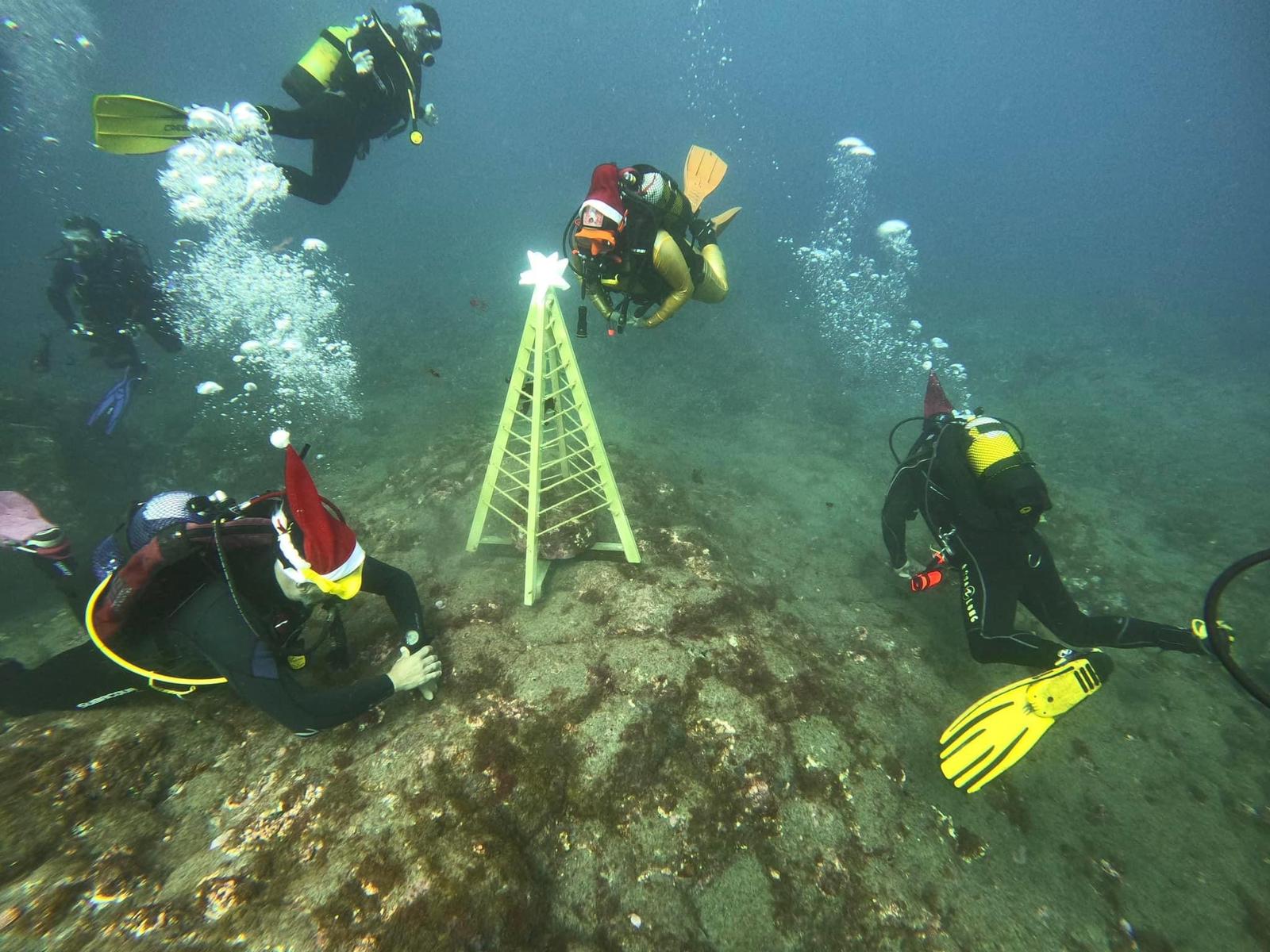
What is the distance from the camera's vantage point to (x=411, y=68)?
5820 millimetres

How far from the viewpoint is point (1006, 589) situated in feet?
13.8

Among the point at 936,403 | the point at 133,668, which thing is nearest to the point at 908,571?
the point at 936,403

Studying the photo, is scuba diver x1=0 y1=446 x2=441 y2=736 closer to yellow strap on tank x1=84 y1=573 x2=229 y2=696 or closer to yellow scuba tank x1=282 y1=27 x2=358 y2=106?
yellow strap on tank x1=84 y1=573 x2=229 y2=696

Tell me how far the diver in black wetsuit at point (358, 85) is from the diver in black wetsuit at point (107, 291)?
5.39m

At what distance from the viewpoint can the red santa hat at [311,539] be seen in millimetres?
2123

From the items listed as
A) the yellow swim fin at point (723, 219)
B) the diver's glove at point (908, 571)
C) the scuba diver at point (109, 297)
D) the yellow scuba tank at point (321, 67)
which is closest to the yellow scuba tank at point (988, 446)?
the diver's glove at point (908, 571)

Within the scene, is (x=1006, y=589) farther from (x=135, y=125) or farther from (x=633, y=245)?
(x=135, y=125)

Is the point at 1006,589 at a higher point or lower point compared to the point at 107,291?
higher

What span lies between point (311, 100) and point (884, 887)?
8401 mm

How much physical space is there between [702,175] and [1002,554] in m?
5.72

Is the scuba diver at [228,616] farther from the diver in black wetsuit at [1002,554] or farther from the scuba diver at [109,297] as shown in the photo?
the scuba diver at [109,297]

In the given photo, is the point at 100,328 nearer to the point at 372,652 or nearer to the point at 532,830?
the point at 372,652

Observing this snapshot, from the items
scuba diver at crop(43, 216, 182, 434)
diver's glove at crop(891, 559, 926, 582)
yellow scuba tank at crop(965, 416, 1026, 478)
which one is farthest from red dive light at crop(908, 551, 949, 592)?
scuba diver at crop(43, 216, 182, 434)

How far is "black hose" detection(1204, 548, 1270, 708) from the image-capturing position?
2021mm
